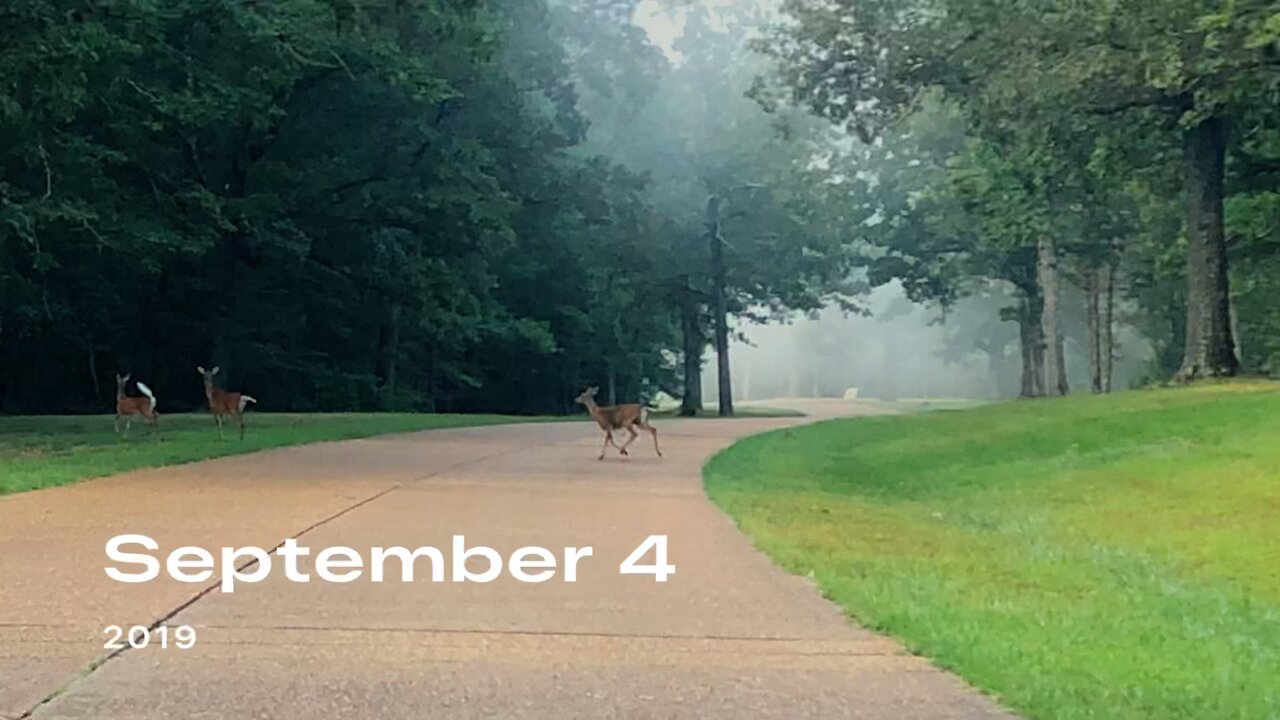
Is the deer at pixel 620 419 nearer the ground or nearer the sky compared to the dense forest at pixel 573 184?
nearer the ground

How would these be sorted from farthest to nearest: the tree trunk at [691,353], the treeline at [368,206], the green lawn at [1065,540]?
the tree trunk at [691,353] → the treeline at [368,206] → the green lawn at [1065,540]

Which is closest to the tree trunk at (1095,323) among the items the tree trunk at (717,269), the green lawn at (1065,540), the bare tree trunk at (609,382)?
the tree trunk at (717,269)

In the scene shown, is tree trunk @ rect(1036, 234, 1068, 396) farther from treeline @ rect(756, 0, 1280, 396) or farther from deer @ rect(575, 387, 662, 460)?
deer @ rect(575, 387, 662, 460)

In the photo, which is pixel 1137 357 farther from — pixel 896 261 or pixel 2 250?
pixel 2 250

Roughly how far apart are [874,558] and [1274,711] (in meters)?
4.94

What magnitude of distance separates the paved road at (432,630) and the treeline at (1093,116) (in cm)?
1296

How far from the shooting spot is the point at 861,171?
5741cm

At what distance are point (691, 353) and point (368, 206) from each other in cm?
2336

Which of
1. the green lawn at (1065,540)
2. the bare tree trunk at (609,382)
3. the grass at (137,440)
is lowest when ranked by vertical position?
the green lawn at (1065,540)

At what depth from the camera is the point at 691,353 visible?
58625mm

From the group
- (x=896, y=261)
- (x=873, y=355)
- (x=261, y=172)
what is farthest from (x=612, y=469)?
(x=873, y=355)

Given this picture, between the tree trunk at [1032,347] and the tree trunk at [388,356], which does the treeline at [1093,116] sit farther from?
the tree trunk at [388,356]

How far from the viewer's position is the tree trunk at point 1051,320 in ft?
150

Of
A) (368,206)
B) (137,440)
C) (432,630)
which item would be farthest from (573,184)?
(432,630)
